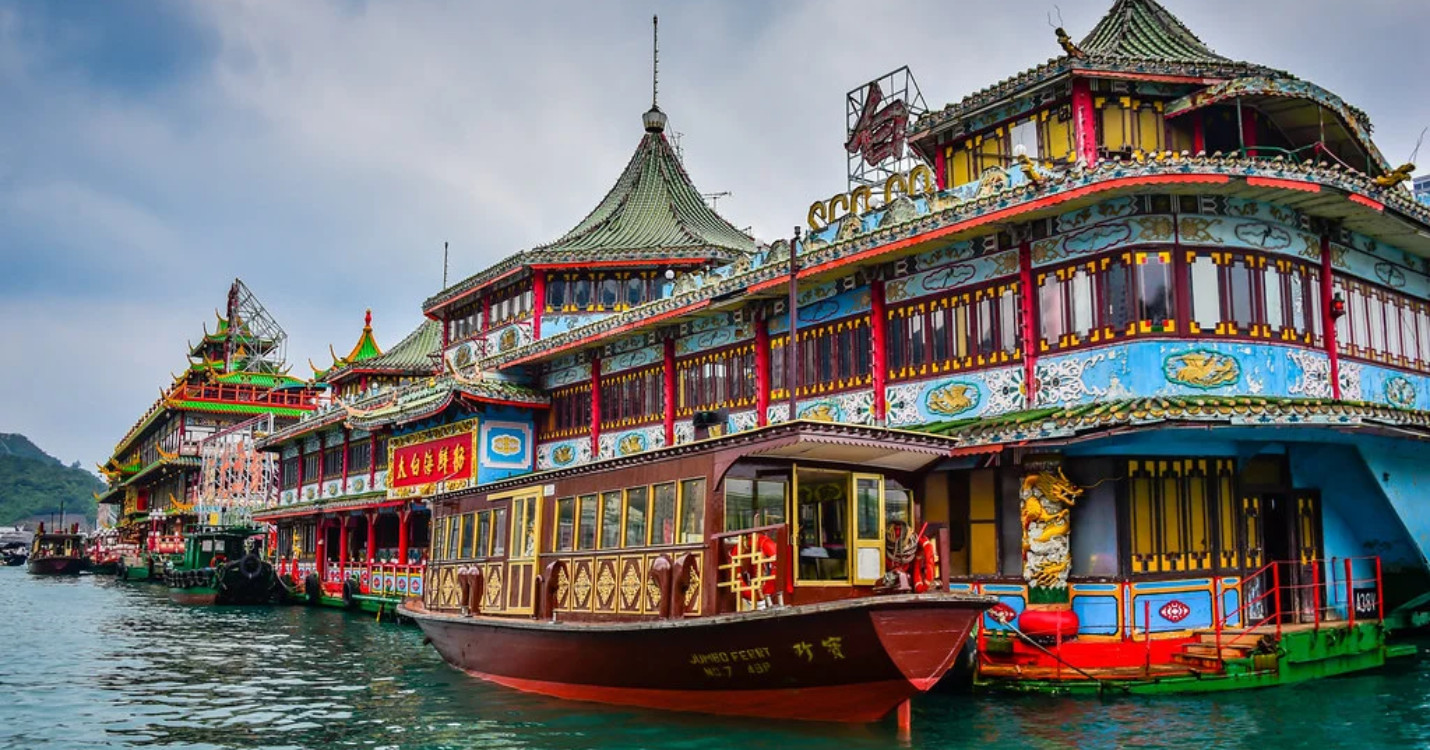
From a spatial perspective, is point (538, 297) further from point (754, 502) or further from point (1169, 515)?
point (754, 502)

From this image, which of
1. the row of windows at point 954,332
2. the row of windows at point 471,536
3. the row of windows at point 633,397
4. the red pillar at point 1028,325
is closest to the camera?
the red pillar at point 1028,325

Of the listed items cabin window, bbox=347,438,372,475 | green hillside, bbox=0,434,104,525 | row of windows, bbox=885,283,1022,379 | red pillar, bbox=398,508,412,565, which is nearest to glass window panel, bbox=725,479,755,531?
row of windows, bbox=885,283,1022,379

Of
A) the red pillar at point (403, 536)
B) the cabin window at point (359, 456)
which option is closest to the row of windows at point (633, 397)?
the red pillar at point (403, 536)

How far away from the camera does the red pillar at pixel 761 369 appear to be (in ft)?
70.0

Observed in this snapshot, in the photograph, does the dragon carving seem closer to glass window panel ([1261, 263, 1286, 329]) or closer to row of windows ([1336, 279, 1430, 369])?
glass window panel ([1261, 263, 1286, 329])

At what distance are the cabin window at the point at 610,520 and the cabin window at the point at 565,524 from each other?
744 mm

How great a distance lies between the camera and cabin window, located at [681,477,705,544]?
1290 centimetres

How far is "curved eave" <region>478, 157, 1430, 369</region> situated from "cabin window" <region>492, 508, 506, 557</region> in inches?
230

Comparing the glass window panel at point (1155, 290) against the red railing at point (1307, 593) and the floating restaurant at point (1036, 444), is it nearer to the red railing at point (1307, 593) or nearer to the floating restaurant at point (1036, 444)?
the floating restaurant at point (1036, 444)

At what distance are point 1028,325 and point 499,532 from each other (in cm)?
795

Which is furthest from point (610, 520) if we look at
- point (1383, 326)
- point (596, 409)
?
Answer: point (1383, 326)

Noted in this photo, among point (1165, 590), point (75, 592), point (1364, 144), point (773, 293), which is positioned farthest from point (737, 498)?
point (75, 592)

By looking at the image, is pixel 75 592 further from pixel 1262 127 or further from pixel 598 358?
pixel 1262 127

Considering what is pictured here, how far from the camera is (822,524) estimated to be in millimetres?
13094
